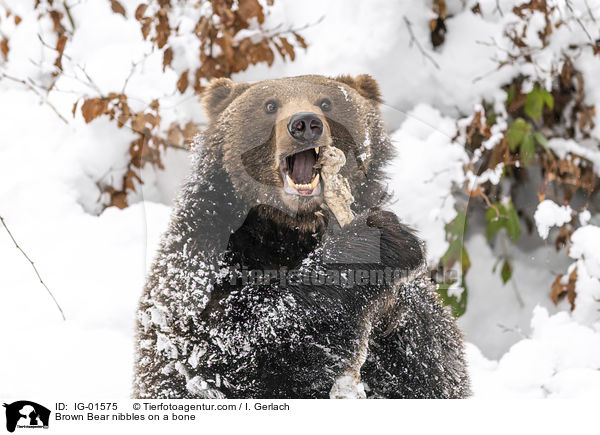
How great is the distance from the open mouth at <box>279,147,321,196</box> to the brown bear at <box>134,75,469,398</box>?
0.01 meters

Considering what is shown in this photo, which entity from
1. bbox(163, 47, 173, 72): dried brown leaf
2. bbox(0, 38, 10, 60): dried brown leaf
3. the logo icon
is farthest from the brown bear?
bbox(0, 38, 10, 60): dried brown leaf

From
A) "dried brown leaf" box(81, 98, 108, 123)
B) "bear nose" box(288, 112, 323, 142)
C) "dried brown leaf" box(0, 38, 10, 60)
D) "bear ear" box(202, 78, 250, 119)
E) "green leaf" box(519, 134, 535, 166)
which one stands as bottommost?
"bear nose" box(288, 112, 323, 142)

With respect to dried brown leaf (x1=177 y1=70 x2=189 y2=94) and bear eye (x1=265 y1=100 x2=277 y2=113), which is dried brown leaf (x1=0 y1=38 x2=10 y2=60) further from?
bear eye (x1=265 y1=100 x2=277 y2=113)

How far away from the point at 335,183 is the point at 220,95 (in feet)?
0.76

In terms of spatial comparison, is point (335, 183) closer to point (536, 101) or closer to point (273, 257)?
point (273, 257)

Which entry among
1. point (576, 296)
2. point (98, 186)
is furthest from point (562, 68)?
point (98, 186)

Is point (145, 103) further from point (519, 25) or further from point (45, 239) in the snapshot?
point (519, 25)

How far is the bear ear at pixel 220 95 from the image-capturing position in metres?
0.96

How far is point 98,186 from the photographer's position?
1.45m

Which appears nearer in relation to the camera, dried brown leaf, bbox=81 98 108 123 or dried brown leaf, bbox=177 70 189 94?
dried brown leaf, bbox=177 70 189 94

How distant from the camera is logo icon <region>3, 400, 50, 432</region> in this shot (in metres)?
0.97

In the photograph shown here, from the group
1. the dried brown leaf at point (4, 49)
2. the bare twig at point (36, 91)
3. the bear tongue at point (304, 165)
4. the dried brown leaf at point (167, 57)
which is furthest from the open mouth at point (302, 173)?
the dried brown leaf at point (4, 49)

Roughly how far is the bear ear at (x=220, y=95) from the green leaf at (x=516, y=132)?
0.89 meters

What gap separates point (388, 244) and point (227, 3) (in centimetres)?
74
